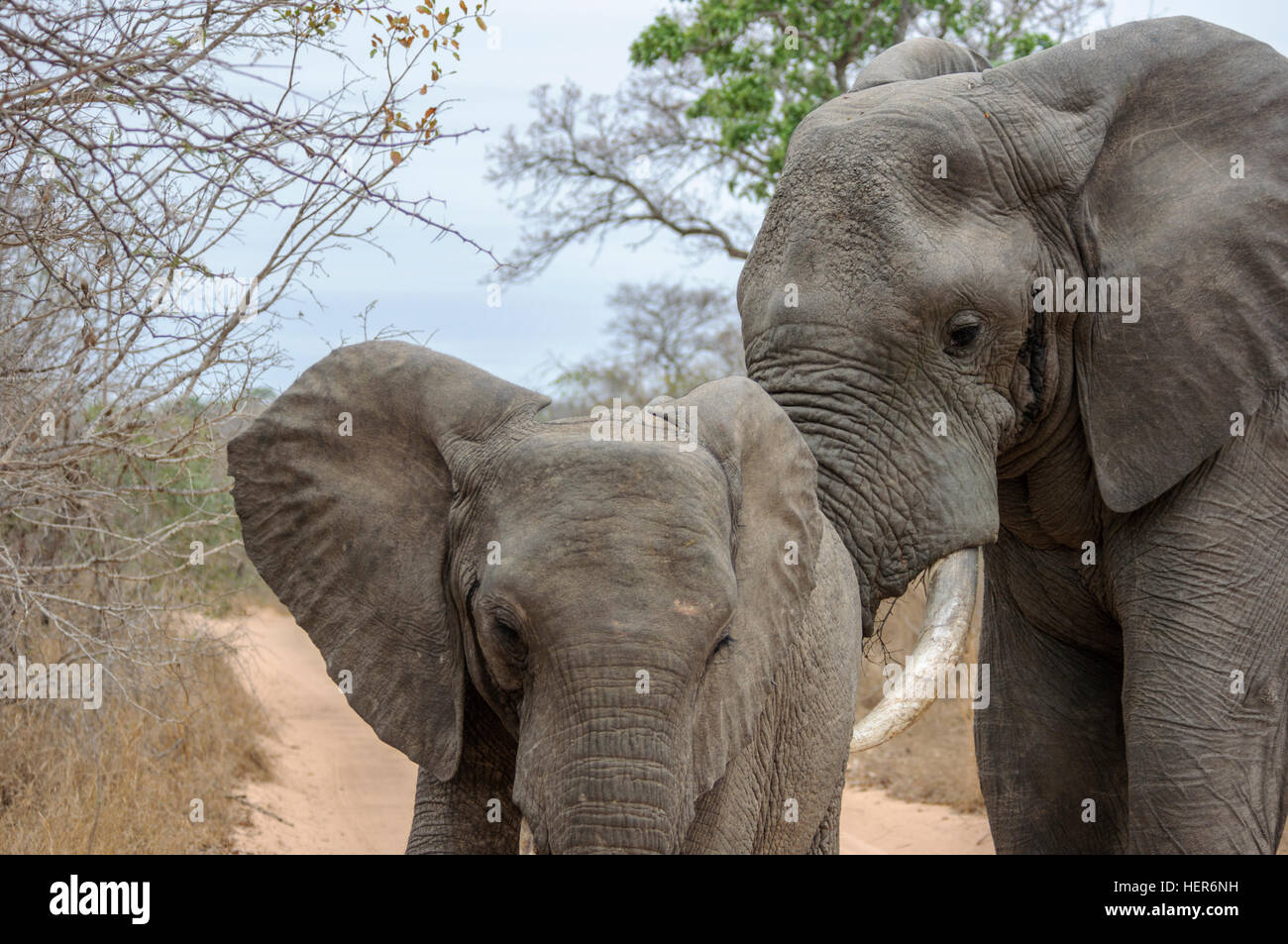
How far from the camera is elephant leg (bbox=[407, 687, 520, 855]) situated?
12.7 feet

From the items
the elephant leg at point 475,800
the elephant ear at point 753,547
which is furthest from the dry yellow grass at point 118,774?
the elephant ear at point 753,547

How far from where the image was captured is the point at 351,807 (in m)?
11.2

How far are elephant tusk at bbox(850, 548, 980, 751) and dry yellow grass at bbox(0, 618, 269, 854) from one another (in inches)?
144

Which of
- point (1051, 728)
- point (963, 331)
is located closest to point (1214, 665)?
point (1051, 728)

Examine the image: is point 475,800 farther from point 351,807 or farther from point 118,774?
point 351,807

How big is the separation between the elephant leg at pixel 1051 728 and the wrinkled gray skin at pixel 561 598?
1466mm

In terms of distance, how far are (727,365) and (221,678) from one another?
14574 millimetres

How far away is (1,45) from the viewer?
3.44 m

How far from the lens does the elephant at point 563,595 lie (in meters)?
3.20

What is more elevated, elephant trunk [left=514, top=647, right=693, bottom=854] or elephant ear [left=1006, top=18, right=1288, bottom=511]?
elephant ear [left=1006, top=18, right=1288, bottom=511]

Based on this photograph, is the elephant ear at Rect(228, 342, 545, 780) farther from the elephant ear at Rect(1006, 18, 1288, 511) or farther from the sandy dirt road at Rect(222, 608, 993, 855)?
the sandy dirt road at Rect(222, 608, 993, 855)

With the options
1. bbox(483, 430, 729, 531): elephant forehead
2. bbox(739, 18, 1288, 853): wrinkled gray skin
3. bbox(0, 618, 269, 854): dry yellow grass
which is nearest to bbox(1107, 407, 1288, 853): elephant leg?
bbox(739, 18, 1288, 853): wrinkled gray skin

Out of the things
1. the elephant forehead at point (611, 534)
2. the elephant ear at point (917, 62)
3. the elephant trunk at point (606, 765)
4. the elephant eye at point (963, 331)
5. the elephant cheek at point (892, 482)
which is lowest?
the elephant trunk at point (606, 765)

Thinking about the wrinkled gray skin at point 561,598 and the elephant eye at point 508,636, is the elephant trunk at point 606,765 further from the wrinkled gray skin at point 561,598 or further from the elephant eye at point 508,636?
the elephant eye at point 508,636
